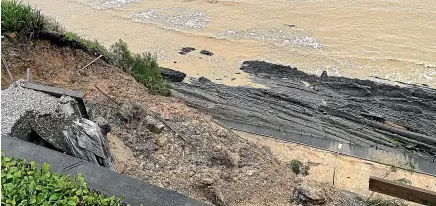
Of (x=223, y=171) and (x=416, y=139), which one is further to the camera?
(x=416, y=139)

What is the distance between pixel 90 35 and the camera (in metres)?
19.8

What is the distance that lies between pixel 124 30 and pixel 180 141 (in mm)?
13196

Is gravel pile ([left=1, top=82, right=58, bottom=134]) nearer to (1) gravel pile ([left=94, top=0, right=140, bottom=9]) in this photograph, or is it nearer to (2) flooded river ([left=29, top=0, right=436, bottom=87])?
(2) flooded river ([left=29, top=0, right=436, bottom=87])

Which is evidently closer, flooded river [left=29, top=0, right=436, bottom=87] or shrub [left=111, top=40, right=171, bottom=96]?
shrub [left=111, top=40, right=171, bottom=96]

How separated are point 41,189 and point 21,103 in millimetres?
2996

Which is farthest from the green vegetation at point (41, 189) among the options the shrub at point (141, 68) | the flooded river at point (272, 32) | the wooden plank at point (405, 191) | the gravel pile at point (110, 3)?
Result: the gravel pile at point (110, 3)

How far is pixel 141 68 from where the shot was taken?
1184 centimetres

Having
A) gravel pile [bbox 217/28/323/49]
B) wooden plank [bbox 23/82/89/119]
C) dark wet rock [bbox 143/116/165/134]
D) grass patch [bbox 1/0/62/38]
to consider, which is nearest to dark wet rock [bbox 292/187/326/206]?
dark wet rock [bbox 143/116/165/134]

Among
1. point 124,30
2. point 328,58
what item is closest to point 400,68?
point 328,58

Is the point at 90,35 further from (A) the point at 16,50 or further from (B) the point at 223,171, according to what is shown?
(B) the point at 223,171

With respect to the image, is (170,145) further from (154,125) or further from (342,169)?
(342,169)

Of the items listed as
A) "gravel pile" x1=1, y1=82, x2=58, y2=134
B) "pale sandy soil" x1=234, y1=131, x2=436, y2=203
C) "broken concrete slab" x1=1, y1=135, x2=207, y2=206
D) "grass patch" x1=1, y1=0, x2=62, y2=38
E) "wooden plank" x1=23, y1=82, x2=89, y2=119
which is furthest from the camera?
"grass patch" x1=1, y1=0, x2=62, y2=38

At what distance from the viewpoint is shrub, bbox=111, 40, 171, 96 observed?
11240 millimetres

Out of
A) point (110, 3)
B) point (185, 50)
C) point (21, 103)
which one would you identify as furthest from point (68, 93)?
point (110, 3)
